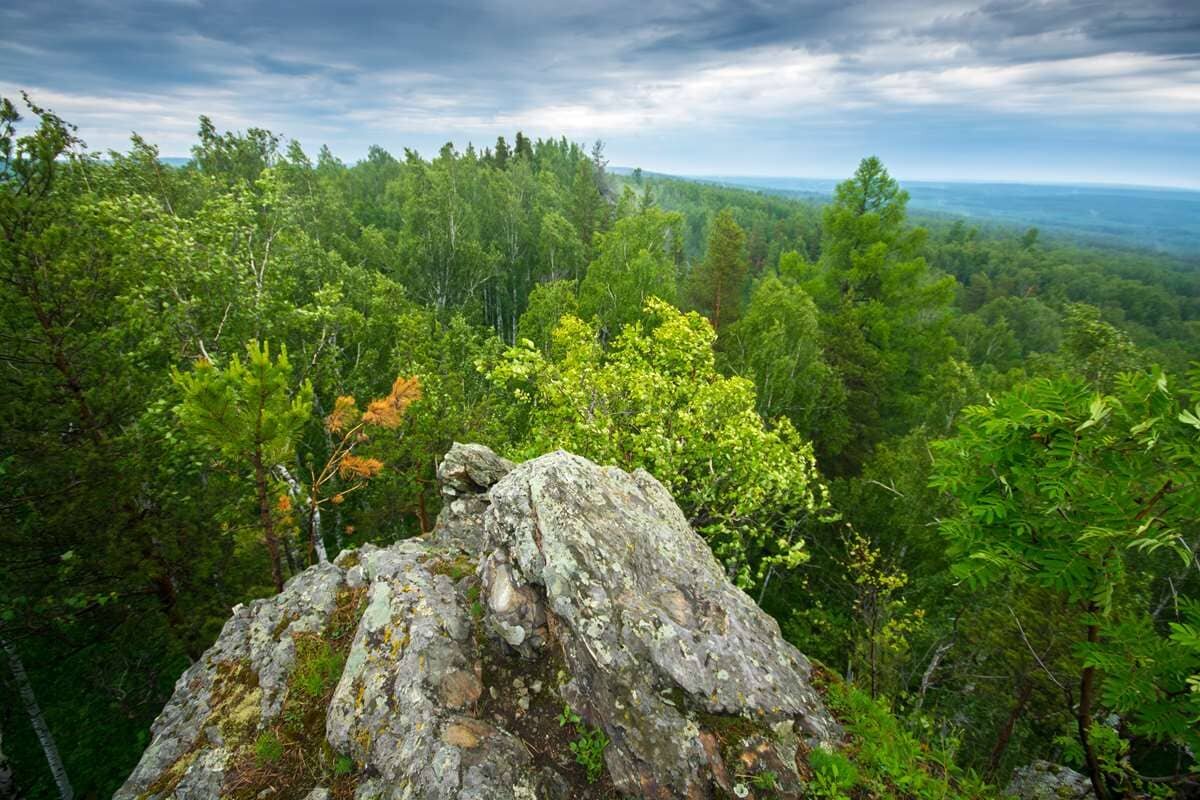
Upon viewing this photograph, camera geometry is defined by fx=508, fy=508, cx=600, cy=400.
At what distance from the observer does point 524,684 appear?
293 inches

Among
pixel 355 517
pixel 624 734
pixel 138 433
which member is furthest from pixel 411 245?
pixel 624 734

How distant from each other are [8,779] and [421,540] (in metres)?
10.4

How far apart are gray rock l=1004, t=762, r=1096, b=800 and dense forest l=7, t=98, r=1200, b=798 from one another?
0.60 metres

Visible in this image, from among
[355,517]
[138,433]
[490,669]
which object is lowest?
[355,517]

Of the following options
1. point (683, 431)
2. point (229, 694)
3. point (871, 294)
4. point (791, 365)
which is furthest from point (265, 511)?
point (871, 294)

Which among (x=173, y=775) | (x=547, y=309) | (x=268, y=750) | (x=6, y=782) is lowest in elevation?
(x=6, y=782)

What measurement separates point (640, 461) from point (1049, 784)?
985 centimetres

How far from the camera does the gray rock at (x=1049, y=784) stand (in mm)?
8320

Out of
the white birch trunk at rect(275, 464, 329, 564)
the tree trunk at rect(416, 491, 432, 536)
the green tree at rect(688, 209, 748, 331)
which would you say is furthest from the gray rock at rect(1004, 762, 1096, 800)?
the green tree at rect(688, 209, 748, 331)

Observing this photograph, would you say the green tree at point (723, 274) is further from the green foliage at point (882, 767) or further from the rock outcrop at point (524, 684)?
the green foliage at point (882, 767)

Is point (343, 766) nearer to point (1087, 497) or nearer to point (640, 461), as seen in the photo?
point (640, 461)

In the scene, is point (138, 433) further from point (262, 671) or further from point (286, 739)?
point (286, 739)

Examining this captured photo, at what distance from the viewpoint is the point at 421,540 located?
37.7ft

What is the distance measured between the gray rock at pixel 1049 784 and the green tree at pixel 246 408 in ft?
46.3
